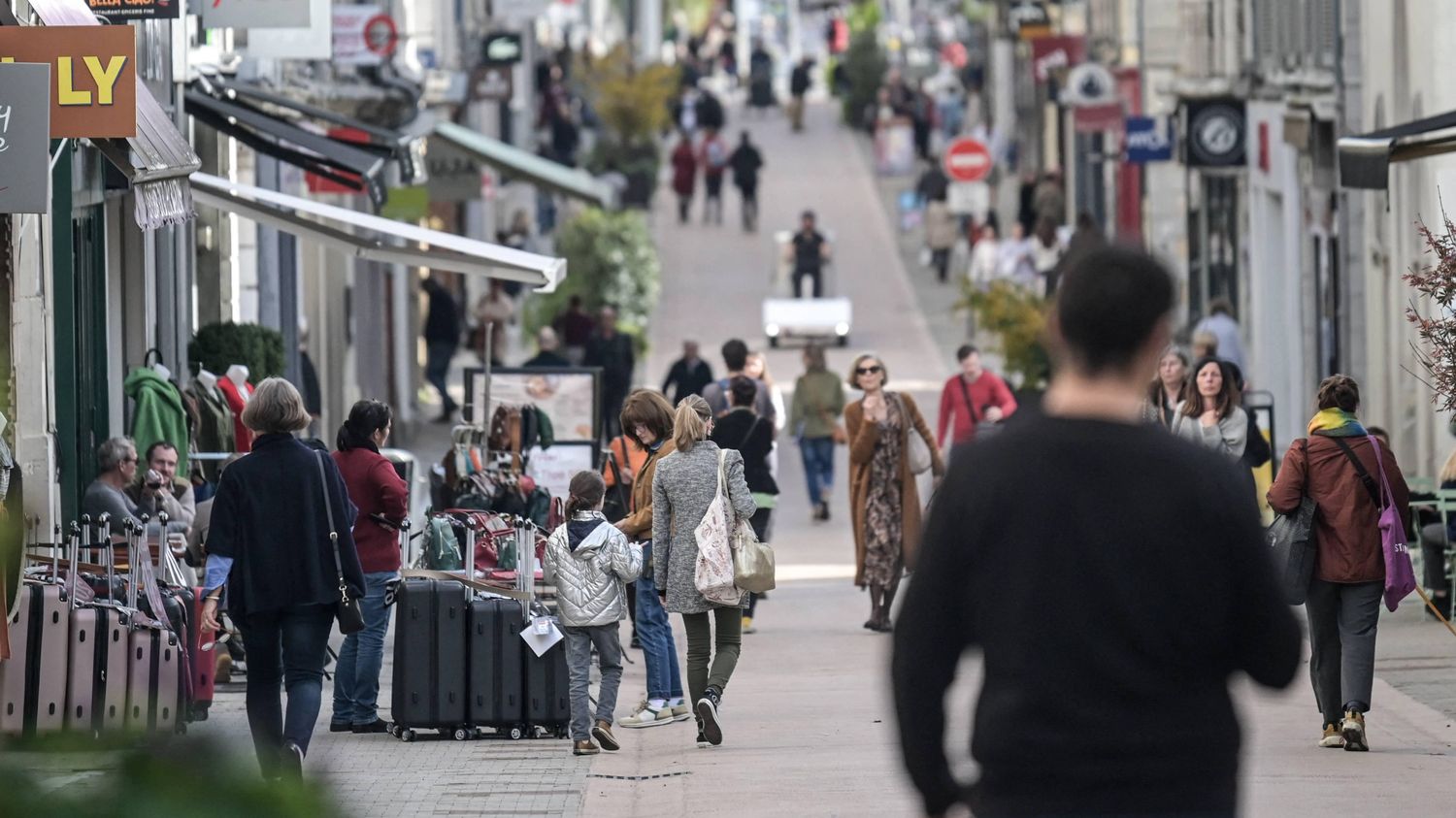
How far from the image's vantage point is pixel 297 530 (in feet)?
29.0

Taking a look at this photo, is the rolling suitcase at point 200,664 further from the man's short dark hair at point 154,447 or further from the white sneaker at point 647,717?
the man's short dark hair at point 154,447

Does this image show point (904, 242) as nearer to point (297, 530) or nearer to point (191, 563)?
point (191, 563)

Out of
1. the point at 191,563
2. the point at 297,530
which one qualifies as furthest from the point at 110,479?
the point at 297,530

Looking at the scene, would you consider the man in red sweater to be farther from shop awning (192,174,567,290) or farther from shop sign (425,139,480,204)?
shop sign (425,139,480,204)

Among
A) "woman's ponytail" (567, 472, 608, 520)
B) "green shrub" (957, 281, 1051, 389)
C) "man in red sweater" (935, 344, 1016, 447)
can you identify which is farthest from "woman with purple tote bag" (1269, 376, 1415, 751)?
"green shrub" (957, 281, 1051, 389)

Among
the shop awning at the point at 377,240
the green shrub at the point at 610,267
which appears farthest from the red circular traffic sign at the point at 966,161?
the shop awning at the point at 377,240

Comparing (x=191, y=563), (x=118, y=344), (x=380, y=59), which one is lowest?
(x=191, y=563)

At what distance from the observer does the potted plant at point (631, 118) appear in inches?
1817

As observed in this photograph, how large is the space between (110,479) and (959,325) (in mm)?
23465

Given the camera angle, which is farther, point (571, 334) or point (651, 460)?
point (571, 334)

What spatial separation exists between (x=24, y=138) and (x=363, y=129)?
979cm

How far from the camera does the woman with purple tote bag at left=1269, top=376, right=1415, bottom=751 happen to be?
32.2 feet

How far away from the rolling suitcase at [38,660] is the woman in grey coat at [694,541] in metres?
2.41

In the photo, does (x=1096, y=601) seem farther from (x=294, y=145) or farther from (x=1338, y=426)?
(x=294, y=145)
